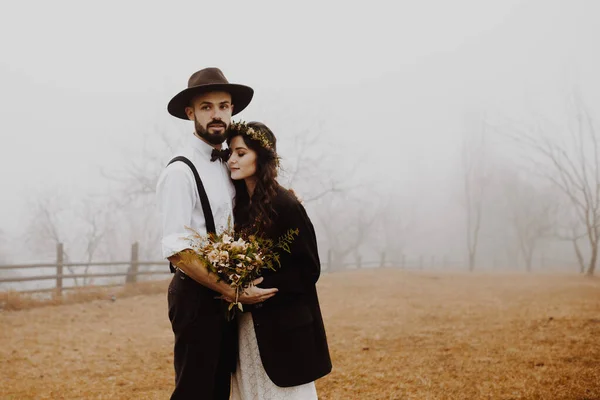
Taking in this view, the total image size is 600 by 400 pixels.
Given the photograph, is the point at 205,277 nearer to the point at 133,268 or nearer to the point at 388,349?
the point at 388,349

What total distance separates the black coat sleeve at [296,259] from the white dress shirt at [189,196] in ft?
1.08

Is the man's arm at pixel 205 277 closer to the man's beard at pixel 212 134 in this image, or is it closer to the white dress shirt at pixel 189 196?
the white dress shirt at pixel 189 196

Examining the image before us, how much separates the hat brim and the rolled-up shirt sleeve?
538mm

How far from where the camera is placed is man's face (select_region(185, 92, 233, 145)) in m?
2.93

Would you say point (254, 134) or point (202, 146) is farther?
point (202, 146)

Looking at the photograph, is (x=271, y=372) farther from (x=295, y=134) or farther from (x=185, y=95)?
(x=295, y=134)

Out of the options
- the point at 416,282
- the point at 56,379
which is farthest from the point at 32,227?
the point at 56,379

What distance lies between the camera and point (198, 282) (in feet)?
8.55

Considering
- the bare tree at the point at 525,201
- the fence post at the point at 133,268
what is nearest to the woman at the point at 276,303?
the fence post at the point at 133,268

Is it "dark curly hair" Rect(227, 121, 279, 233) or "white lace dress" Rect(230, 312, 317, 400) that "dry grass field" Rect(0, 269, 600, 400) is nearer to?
"white lace dress" Rect(230, 312, 317, 400)

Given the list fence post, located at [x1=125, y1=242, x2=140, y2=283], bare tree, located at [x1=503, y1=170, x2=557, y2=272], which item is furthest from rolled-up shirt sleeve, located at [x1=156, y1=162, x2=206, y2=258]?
bare tree, located at [x1=503, y1=170, x2=557, y2=272]

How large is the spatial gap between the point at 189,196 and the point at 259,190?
0.38m

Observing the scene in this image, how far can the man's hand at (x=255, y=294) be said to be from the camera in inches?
101

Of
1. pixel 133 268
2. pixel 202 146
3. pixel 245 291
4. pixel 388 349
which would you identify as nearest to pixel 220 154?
pixel 202 146
